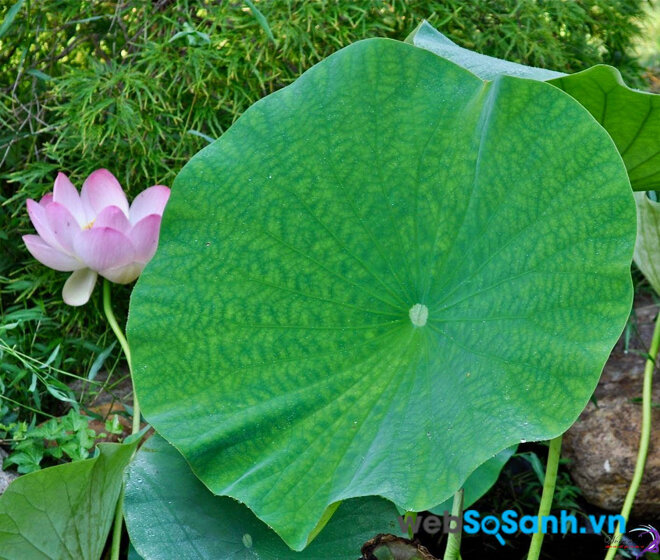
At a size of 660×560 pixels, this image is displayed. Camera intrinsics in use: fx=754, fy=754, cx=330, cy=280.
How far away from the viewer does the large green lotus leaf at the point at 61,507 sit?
0.79 metres

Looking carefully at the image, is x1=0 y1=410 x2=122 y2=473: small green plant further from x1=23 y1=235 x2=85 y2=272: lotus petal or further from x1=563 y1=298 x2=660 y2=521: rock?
x1=563 y1=298 x2=660 y2=521: rock

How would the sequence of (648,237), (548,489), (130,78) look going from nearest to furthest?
1. (548,489)
2. (648,237)
3. (130,78)

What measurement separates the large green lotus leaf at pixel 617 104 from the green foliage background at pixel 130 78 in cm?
42

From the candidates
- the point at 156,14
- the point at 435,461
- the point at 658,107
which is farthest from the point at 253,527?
the point at 156,14

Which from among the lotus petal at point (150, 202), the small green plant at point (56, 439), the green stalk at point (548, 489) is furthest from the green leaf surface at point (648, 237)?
the small green plant at point (56, 439)

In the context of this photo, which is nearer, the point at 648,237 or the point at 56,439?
the point at 56,439

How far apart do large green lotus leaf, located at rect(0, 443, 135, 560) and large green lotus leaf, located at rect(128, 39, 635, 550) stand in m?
0.08

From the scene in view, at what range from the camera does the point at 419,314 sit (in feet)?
2.79

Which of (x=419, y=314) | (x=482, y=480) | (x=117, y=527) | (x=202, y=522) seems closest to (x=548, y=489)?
(x=482, y=480)

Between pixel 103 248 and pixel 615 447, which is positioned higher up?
pixel 103 248

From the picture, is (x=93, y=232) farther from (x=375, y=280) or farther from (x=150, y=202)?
(x=375, y=280)

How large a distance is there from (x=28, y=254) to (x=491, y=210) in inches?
33.9

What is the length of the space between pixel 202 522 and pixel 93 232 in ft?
1.33

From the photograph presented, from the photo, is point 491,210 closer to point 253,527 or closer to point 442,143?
point 442,143
